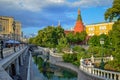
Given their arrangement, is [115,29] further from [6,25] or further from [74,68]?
[6,25]

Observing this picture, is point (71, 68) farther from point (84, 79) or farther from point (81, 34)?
point (81, 34)

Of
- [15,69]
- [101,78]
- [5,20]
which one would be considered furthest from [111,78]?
[5,20]

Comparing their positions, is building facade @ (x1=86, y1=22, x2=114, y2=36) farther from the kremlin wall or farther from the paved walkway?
the paved walkway

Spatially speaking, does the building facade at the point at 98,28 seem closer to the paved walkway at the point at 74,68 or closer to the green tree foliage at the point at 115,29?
the paved walkway at the point at 74,68

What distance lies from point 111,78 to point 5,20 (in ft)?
456

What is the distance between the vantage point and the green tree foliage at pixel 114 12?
2662 centimetres

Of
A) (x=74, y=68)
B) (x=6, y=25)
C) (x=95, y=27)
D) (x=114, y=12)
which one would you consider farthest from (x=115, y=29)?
(x=6, y=25)

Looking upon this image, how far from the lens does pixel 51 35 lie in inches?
4427

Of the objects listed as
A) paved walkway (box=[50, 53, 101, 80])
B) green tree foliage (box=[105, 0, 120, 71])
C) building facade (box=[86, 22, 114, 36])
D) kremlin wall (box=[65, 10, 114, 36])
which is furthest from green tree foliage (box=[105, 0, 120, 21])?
building facade (box=[86, 22, 114, 36])

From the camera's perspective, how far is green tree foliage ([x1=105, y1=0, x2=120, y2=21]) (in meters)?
26.6

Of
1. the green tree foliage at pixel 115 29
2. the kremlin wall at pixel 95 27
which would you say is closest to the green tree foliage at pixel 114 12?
the green tree foliage at pixel 115 29

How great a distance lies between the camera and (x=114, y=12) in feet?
88.3

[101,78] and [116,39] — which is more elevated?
[116,39]

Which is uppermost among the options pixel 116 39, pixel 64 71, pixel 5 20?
pixel 5 20
